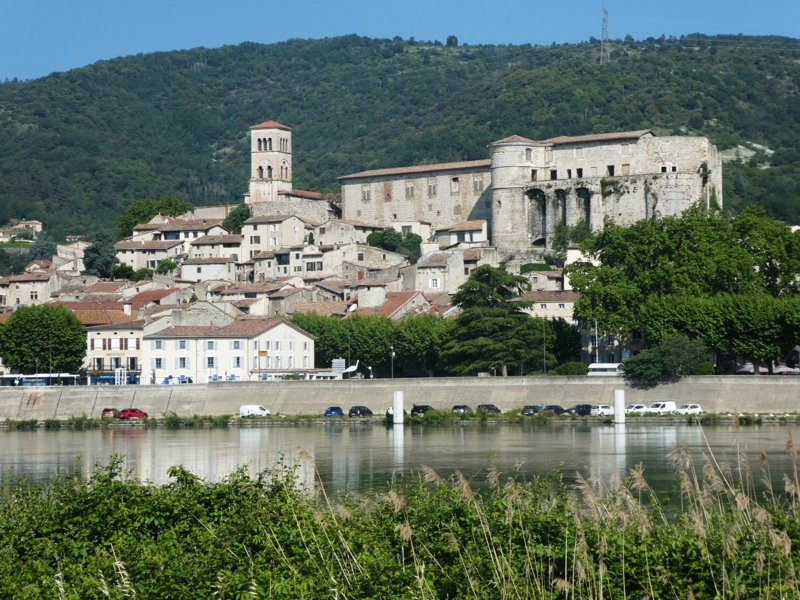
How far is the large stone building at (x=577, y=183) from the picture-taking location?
89.2 metres

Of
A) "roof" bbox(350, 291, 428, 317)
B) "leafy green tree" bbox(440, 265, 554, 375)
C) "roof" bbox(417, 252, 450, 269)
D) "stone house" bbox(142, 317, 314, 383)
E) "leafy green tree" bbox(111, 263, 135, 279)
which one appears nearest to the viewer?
"leafy green tree" bbox(440, 265, 554, 375)

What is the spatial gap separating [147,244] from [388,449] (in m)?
52.9

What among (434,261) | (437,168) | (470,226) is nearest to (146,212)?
(437,168)

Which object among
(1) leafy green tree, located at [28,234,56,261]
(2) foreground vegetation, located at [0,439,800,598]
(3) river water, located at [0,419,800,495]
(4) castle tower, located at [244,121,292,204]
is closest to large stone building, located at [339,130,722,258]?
(4) castle tower, located at [244,121,292,204]

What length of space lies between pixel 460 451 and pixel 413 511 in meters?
24.4

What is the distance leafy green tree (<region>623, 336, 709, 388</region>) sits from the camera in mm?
61750

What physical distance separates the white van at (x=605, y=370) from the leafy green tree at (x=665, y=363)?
1031 millimetres

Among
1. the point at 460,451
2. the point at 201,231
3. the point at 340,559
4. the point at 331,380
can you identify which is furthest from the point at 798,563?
the point at 201,231

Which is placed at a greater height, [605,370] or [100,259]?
[100,259]

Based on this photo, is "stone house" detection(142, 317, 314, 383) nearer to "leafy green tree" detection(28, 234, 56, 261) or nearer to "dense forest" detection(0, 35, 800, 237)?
"leafy green tree" detection(28, 234, 56, 261)

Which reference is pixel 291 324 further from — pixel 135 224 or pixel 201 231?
pixel 135 224

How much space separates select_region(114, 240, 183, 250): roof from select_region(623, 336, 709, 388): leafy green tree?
134 ft

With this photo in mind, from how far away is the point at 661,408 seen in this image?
197 ft

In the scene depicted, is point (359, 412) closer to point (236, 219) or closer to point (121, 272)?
point (121, 272)
